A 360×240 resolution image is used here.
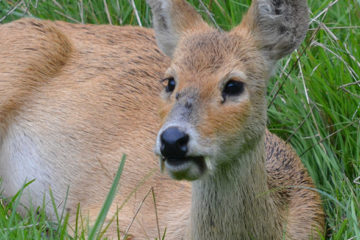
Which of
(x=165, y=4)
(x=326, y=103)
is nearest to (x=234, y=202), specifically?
(x=165, y=4)

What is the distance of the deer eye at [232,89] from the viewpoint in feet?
12.2

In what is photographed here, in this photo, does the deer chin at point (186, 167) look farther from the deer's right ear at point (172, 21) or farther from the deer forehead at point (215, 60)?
the deer's right ear at point (172, 21)

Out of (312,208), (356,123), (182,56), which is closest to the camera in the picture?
(182,56)

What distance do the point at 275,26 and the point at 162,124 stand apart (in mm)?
952

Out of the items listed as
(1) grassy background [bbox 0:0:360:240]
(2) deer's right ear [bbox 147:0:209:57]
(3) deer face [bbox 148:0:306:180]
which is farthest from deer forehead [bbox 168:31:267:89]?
(1) grassy background [bbox 0:0:360:240]

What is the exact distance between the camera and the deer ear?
13.4 feet

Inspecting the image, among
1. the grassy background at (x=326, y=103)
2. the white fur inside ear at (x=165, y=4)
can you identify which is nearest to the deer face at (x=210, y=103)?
the white fur inside ear at (x=165, y=4)

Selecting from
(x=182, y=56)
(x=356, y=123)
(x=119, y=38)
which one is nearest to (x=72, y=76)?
(x=119, y=38)

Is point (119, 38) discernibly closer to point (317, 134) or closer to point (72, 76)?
point (72, 76)

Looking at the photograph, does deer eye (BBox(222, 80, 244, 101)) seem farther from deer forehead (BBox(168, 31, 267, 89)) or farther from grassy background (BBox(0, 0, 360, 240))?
grassy background (BBox(0, 0, 360, 240))

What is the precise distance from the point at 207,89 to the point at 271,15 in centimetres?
73

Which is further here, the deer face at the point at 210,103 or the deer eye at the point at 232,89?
the deer eye at the point at 232,89

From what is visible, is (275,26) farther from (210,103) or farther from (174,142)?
(174,142)

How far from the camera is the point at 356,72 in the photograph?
5.18 meters
